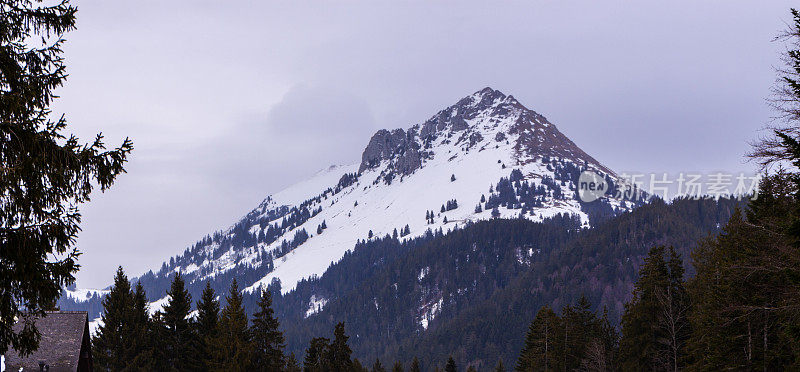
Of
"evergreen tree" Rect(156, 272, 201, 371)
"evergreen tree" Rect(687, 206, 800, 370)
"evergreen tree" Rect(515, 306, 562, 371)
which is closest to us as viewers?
"evergreen tree" Rect(687, 206, 800, 370)

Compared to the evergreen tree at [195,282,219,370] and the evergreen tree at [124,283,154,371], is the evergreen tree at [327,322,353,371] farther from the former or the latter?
the evergreen tree at [124,283,154,371]

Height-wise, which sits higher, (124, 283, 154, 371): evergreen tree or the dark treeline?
the dark treeline

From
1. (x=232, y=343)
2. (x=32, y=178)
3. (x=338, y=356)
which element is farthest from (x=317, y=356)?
(x=32, y=178)

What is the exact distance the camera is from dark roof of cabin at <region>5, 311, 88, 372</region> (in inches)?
1458

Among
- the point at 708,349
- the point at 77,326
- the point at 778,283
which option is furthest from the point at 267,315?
the point at 778,283

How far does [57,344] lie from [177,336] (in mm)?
9819

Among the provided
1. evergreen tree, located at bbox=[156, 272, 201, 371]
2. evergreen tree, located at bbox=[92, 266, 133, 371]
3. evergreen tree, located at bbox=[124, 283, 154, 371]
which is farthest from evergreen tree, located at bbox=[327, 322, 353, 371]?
evergreen tree, located at bbox=[92, 266, 133, 371]

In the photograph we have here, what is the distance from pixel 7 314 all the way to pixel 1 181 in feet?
8.20

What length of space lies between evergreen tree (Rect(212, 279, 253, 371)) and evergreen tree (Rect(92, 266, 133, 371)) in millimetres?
5713

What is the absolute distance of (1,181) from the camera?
11.4 metres

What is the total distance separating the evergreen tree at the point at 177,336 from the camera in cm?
4647

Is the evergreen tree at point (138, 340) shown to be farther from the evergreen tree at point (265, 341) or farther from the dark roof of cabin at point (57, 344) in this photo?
the evergreen tree at point (265, 341)

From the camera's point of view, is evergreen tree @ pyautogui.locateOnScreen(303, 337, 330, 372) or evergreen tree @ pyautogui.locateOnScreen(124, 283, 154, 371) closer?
evergreen tree @ pyautogui.locateOnScreen(124, 283, 154, 371)

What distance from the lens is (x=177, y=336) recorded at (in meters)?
47.4
